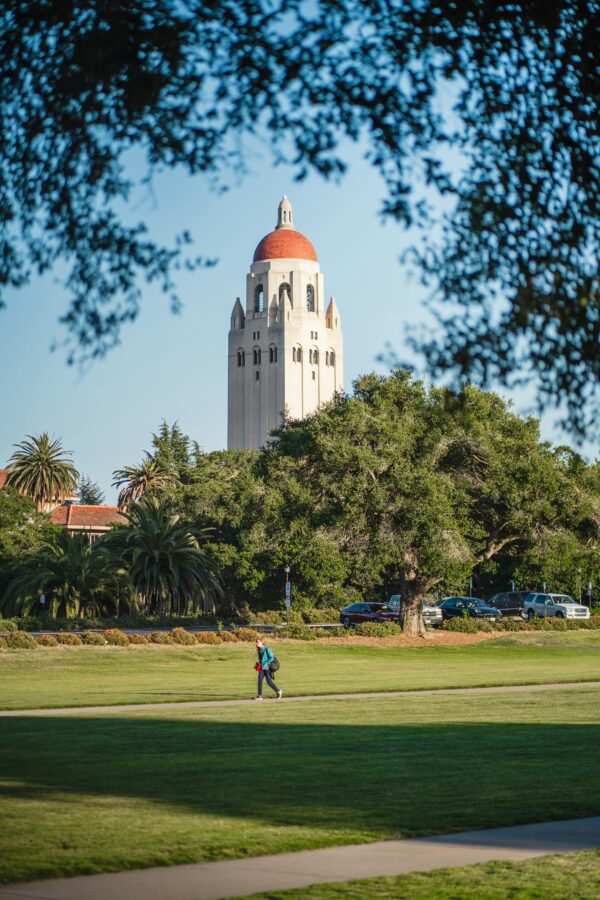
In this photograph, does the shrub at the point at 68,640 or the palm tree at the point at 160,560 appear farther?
the palm tree at the point at 160,560

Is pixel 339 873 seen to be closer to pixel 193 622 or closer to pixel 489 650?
pixel 489 650

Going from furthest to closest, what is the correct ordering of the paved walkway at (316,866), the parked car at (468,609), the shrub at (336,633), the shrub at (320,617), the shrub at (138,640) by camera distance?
the parked car at (468,609) < the shrub at (320,617) < the shrub at (336,633) < the shrub at (138,640) < the paved walkway at (316,866)

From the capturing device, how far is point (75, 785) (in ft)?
41.2

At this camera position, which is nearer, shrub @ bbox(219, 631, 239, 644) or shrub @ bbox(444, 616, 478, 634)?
shrub @ bbox(219, 631, 239, 644)

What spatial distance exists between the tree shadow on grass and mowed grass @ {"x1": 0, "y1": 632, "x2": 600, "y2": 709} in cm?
662

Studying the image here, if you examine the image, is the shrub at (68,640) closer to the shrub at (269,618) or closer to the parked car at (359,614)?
the parked car at (359,614)

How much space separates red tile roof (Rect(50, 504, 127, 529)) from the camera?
3740 inches

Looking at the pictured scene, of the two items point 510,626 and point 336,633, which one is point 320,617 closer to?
point 510,626

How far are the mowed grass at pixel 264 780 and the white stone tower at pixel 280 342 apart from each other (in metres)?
123

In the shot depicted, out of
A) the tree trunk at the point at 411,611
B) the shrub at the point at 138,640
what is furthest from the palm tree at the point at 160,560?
the shrub at the point at 138,640

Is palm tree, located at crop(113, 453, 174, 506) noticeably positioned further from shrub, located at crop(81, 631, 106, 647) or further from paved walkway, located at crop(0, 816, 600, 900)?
paved walkway, located at crop(0, 816, 600, 900)

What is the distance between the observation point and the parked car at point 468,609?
60.8 meters

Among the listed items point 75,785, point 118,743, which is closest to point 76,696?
point 118,743

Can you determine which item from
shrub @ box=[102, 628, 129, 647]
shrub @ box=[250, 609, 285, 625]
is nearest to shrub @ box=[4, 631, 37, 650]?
shrub @ box=[102, 628, 129, 647]
